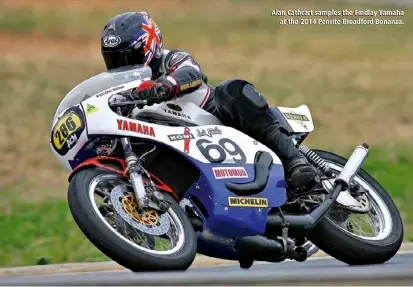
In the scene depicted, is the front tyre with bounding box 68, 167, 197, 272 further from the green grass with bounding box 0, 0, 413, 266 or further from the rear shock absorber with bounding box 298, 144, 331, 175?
the green grass with bounding box 0, 0, 413, 266

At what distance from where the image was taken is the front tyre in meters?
6.79

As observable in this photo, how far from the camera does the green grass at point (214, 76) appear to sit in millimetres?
13969

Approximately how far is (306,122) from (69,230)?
4.44m

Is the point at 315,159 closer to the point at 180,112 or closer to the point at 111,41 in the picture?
the point at 180,112

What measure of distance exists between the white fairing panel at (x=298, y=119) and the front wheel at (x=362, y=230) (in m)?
0.23

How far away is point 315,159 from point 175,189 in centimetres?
128

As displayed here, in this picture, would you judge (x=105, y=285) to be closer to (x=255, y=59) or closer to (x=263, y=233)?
(x=263, y=233)

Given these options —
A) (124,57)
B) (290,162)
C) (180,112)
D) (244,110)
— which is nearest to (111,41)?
(124,57)

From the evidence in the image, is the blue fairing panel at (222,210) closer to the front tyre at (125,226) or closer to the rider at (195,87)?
the front tyre at (125,226)

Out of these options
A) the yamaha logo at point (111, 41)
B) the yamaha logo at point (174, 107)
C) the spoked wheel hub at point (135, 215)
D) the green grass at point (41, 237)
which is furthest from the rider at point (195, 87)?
the green grass at point (41, 237)

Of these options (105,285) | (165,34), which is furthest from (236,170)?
(165,34)

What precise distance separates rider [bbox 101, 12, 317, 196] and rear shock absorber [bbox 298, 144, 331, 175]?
26cm

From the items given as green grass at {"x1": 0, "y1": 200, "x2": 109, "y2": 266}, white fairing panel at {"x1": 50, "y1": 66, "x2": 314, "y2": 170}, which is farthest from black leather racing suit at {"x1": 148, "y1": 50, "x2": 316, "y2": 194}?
green grass at {"x1": 0, "y1": 200, "x2": 109, "y2": 266}

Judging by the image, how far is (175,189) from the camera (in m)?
7.54
